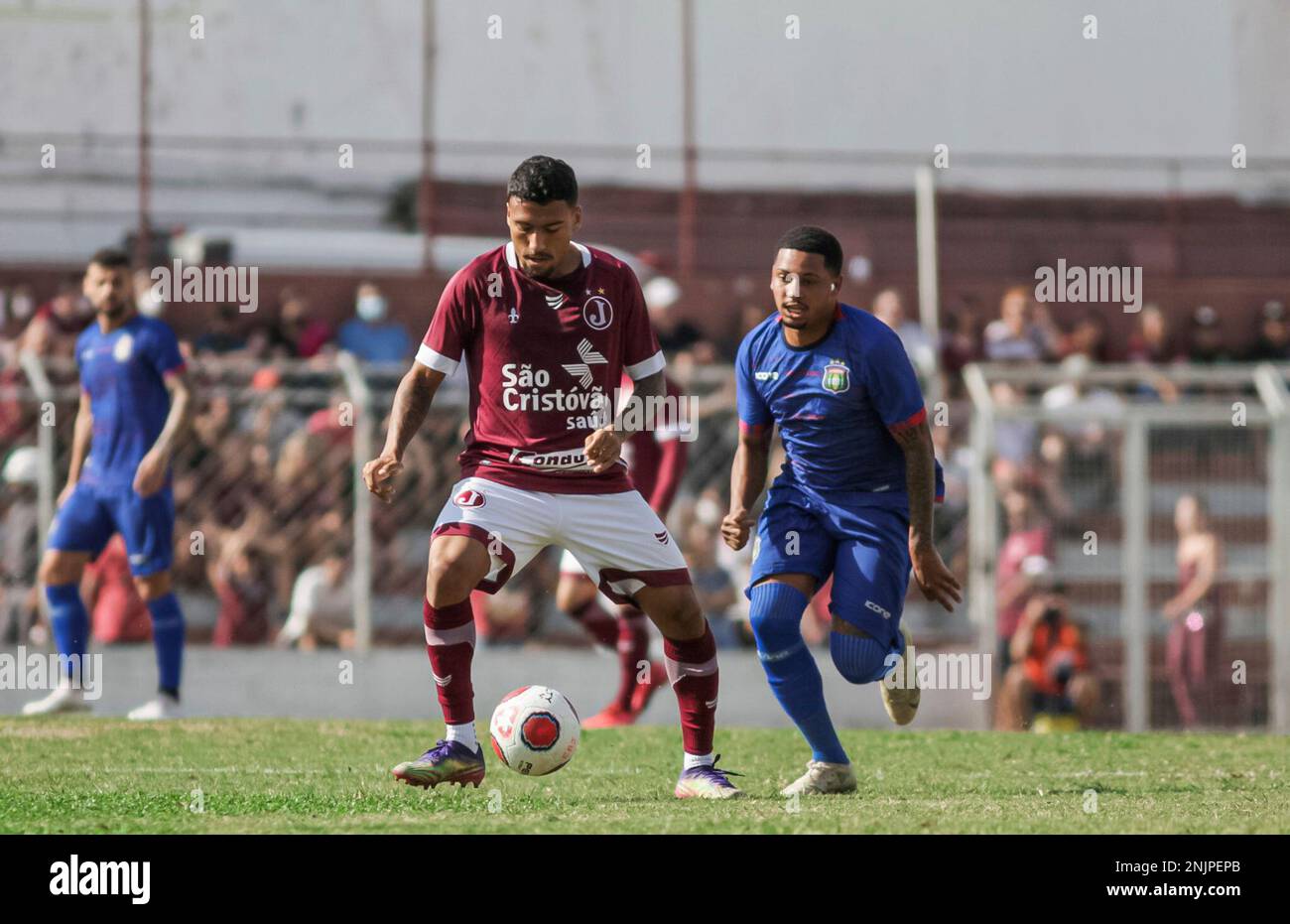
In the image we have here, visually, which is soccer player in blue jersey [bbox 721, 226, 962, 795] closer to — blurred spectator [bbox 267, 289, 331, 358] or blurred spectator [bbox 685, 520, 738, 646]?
blurred spectator [bbox 685, 520, 738, 646]

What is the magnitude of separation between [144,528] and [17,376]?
5.11 meters

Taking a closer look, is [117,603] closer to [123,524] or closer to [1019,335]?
[123,524]

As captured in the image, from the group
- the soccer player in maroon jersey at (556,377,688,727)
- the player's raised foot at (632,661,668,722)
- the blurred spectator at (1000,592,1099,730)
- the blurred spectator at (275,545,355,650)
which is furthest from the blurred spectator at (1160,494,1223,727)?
the blurred spectator at (275,545,355,650)

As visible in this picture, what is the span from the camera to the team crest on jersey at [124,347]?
11.4 meters

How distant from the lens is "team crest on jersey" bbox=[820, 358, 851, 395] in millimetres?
7957

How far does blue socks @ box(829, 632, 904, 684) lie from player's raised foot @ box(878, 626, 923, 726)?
1.35 feet

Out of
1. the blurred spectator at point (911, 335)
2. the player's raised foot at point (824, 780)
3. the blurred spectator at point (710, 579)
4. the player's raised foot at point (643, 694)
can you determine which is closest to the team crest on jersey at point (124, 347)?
the player's raised foot at point (643, 694)

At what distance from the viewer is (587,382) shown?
7699 mm

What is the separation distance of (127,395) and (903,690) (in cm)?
514

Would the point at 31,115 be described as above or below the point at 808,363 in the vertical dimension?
above

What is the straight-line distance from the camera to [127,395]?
11.4m

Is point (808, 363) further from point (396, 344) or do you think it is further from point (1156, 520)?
point (396, 344)

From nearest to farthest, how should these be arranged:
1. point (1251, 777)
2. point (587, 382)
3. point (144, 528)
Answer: point (587, 382), point (1251, 777), point (144, 528)
